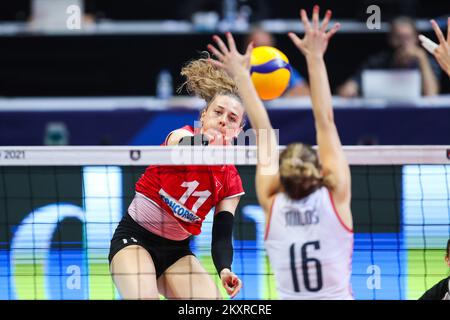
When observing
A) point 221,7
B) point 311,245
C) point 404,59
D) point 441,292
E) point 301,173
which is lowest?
point 441,292

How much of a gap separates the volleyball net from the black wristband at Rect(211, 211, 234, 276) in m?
1.59

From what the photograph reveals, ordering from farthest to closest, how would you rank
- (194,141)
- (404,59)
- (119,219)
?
(404,59)
(119,219)
(194,141)

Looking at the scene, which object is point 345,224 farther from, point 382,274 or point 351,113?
point 351,113

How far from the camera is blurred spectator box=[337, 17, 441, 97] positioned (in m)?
10.1

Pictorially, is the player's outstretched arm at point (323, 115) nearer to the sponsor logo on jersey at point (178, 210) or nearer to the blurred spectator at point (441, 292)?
the sponsor logo on jersey at point (178, 210)

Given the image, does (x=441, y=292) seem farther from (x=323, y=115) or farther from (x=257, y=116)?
(x=257, y=116)

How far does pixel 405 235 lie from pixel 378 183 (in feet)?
1.82

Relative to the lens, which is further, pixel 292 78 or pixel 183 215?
pixel 292 78

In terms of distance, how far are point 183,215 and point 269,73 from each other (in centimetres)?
124

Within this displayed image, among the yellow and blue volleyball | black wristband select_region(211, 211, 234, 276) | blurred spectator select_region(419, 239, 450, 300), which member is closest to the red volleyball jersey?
black wristband select_region(211, 211, 234, 276)

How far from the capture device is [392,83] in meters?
9.59

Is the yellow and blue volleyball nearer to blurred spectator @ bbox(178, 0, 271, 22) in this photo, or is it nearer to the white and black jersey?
the white and black jersey

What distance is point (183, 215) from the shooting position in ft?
18.2

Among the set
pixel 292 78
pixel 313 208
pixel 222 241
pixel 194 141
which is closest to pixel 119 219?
pixel 222 241
